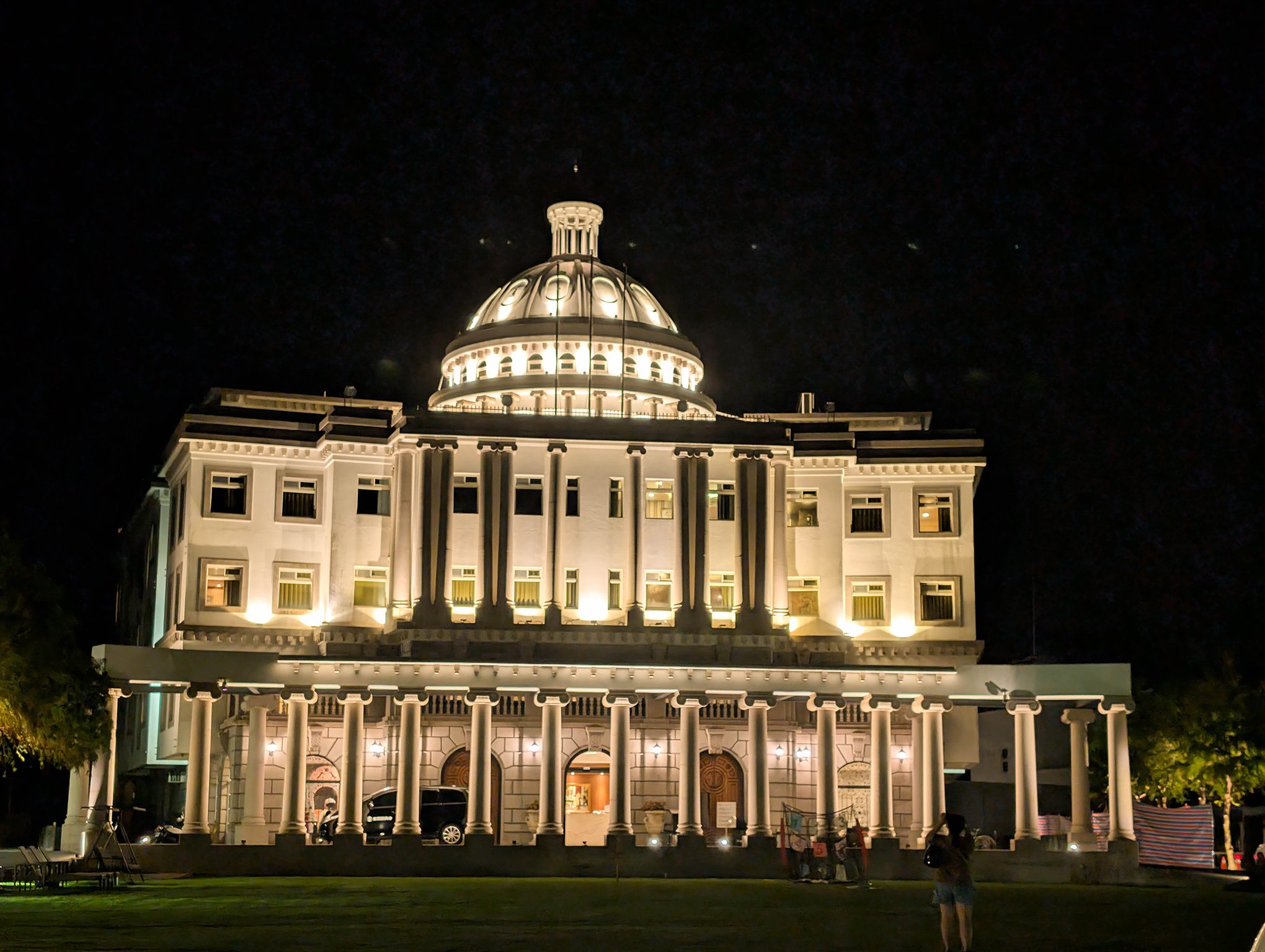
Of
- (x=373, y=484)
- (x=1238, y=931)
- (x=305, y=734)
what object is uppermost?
(x=373, y=484)

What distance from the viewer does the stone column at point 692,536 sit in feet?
224

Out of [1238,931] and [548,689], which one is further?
[548,689]

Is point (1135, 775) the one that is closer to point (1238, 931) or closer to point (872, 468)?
point (872, 468)

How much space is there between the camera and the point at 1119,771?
63750 mm

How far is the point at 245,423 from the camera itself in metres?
71.9

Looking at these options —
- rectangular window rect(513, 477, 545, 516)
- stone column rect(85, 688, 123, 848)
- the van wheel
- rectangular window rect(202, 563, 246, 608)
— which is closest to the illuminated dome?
rectangular window rect(513, 477, 545, 516)

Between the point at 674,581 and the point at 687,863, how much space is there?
12.6 meters

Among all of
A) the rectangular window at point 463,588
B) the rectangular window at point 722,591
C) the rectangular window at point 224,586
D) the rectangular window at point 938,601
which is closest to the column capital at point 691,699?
the rectangular window at point 722,591

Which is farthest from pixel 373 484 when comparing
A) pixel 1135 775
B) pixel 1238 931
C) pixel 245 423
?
pixel 1238 931

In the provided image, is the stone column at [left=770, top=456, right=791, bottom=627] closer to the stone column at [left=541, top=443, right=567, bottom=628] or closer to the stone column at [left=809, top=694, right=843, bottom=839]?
the stone column at [left=809, top=694, right=843, bottom=839]

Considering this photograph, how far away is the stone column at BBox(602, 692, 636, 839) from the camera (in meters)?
64.2

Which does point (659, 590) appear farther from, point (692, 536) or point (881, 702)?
point (881, 702)

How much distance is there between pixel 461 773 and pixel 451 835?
7.08 metres

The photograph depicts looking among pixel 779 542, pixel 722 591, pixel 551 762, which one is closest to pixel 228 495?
pixel 551 762
